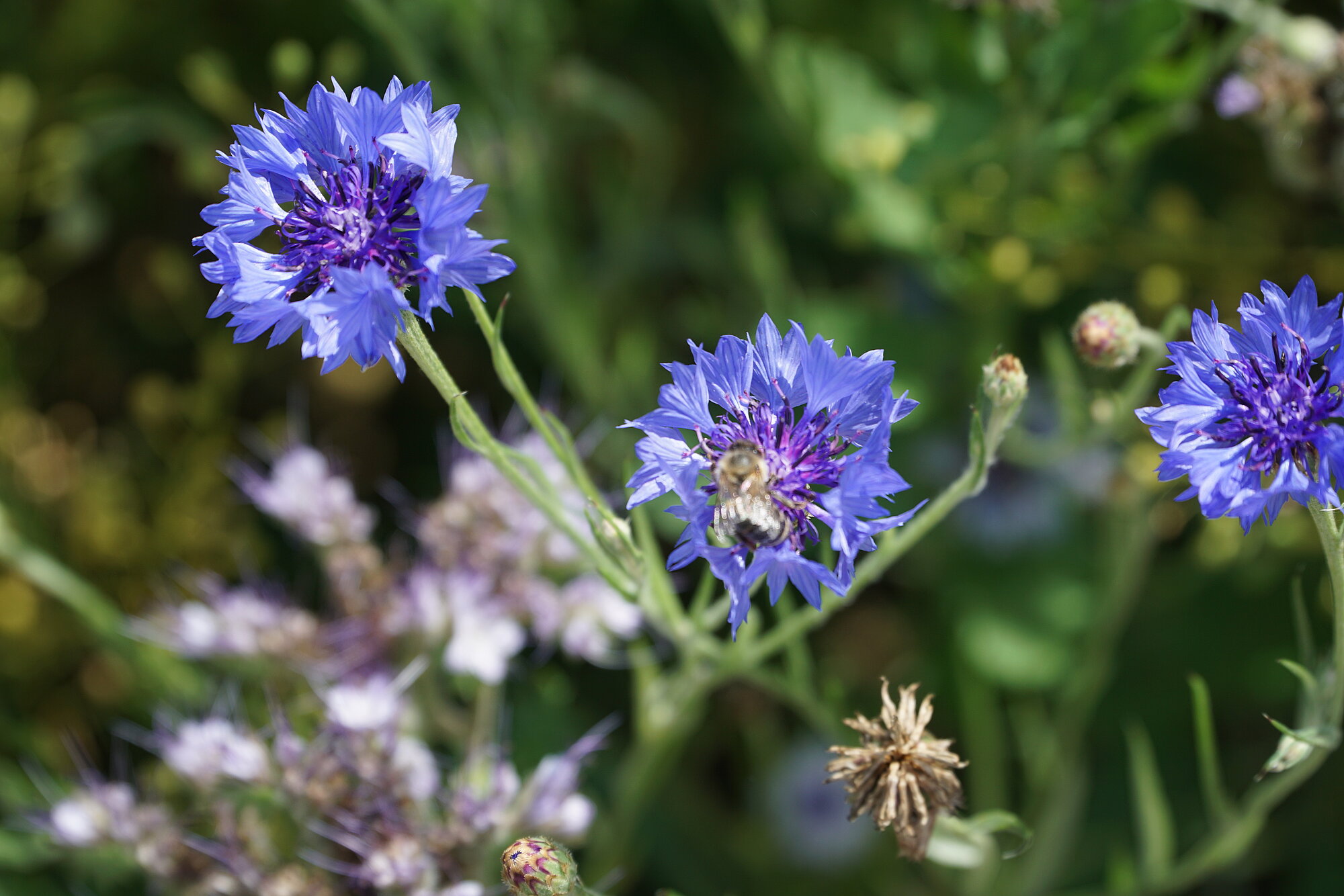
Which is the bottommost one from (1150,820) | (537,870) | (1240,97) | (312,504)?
(537,870)

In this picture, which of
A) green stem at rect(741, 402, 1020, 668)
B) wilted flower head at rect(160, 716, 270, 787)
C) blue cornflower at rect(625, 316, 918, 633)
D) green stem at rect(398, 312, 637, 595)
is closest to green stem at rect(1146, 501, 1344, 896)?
green stem at rect(741, 402, 1020, 668)

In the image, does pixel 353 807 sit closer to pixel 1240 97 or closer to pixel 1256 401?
pixel 1256 401

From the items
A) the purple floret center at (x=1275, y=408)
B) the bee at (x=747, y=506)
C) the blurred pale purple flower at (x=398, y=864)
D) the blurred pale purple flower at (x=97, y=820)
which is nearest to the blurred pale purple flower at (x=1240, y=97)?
the purple floret center at (x=1275, y=408)

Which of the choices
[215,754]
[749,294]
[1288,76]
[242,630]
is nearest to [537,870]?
[215,754]

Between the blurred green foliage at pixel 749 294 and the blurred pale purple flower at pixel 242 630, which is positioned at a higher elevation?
the blurred green foliage at pixel 749 294

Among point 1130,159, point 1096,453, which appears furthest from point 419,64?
point 1096,453

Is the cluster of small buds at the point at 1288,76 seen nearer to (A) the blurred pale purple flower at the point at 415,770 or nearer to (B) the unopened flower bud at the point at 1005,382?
(B) the unopened flower bud at the point at 1005,382
